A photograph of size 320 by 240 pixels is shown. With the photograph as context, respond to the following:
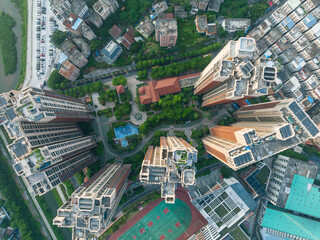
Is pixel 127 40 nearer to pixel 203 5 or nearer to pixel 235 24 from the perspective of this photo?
pixel 203 5

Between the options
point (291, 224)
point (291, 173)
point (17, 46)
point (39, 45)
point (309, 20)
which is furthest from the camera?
point (17, 46)

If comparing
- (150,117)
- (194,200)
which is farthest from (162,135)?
(194,200)

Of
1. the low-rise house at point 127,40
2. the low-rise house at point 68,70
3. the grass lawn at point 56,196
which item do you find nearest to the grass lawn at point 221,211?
the grass lawn at point 56,196

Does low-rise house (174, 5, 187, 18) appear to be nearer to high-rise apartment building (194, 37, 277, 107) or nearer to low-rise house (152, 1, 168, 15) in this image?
low-rise house (152, 1, 168, 15)

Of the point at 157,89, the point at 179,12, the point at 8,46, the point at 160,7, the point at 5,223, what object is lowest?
the point at 5,223

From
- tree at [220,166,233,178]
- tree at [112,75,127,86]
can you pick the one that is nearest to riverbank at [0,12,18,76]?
tree at [112,75,127,86]

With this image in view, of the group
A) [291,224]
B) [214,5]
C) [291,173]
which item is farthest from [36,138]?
[291,224]

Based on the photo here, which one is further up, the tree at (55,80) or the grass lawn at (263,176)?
the tree at (55,80)

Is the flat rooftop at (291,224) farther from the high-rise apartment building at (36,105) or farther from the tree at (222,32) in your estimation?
the high-rise apartment building at (36,105)
